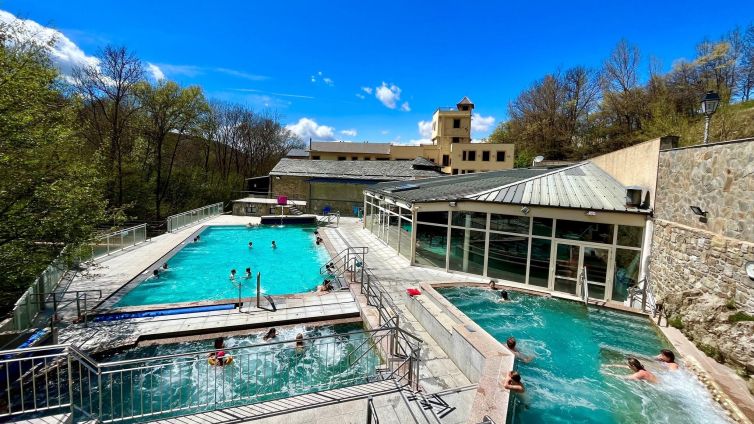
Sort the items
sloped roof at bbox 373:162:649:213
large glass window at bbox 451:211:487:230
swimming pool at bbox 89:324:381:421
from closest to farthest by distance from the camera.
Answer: swimming pool at bbox 89:324:381:421
sloped roof at bbox 373:162:649:213
large glass window at bbox 451:211:487:230

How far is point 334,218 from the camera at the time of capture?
89.9ft

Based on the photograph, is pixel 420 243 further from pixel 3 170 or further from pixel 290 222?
pixel 290 222

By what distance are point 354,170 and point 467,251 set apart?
21.8 m

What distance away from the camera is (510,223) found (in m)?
11.3

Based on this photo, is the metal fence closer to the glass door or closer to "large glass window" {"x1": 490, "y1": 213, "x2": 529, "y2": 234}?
"large glass window" {"x1": 490, "y1": 213, "x2": 529, "y2": 234}

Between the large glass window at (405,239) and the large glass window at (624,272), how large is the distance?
7336mm

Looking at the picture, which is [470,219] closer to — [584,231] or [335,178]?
[584,231]

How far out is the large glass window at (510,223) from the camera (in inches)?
438

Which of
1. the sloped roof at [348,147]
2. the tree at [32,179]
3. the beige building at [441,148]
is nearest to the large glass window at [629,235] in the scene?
the tree at [32,179]

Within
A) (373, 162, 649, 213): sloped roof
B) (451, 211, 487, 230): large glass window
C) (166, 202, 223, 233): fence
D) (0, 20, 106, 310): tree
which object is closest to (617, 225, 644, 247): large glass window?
(373, 162, 649, 213): sloped roof

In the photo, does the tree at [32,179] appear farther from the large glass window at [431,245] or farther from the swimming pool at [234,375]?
the large glass window at [431,245]

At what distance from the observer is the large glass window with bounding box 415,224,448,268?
41.9 feet

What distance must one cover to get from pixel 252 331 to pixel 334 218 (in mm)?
19189

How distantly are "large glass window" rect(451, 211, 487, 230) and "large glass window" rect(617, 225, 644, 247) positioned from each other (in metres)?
4.08
